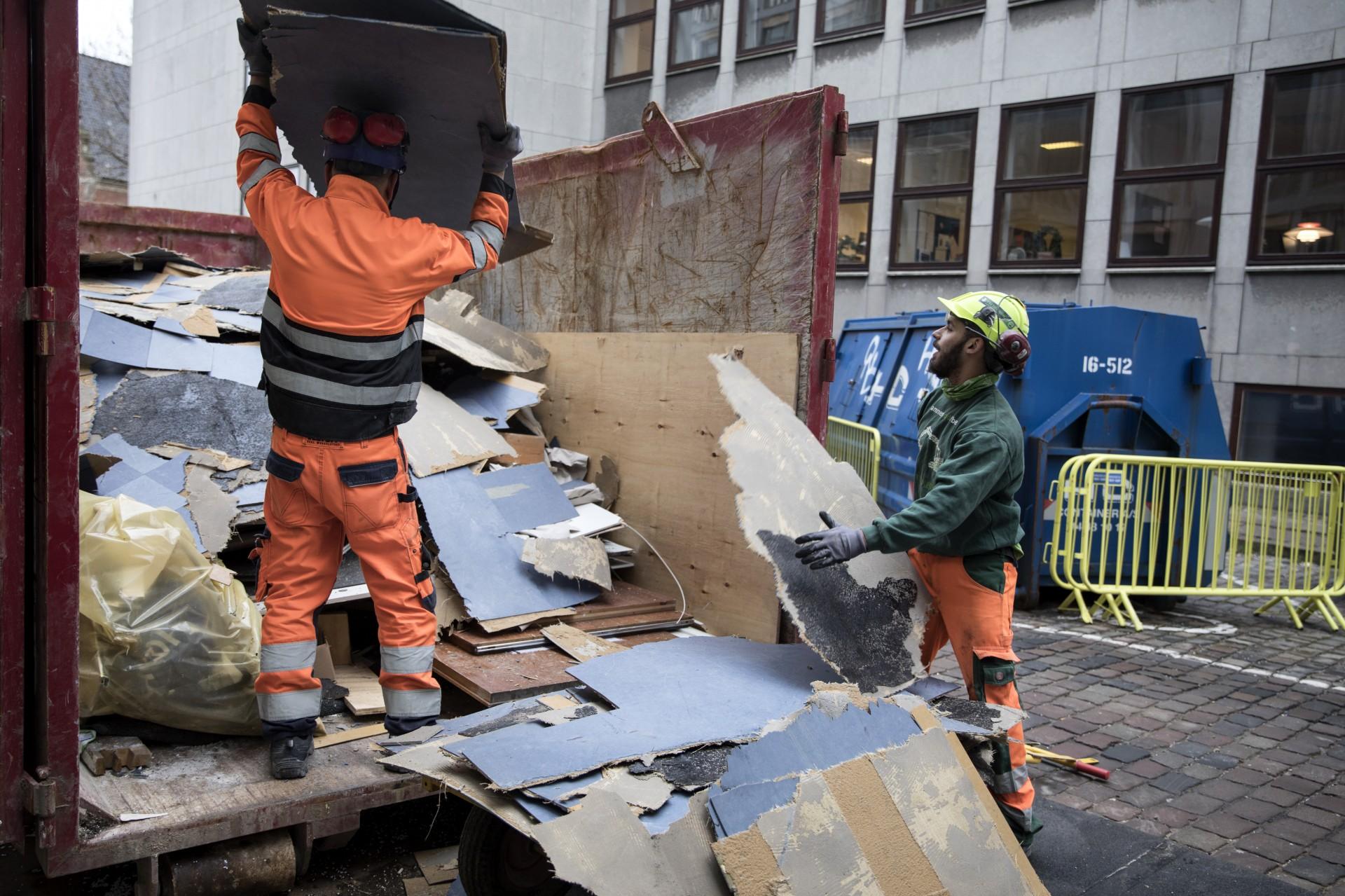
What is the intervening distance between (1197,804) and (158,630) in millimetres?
3971

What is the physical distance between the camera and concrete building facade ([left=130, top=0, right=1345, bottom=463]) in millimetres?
11625

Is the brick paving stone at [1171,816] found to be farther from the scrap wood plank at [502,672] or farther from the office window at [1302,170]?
the office window at [1302,170]

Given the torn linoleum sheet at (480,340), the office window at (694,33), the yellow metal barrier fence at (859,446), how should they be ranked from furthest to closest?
the office window at (694,33), the yellow metal barrier fence at (859,446), the torn linoleum sheet at (480,340)

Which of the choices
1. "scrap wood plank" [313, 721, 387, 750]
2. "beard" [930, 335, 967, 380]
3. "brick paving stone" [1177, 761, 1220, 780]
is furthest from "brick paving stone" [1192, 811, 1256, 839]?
"scrap wood plank" [313, 721, 387, 750]

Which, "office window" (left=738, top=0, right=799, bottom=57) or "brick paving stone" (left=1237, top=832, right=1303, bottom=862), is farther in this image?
"office window" (left=738, top=0, right=799, bottom=57)

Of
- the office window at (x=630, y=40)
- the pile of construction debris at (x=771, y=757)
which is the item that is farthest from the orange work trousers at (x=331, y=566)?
the office window at (x=630, y=40)

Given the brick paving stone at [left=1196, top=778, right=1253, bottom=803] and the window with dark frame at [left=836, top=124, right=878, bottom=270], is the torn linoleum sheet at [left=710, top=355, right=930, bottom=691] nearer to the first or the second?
the brick paving stone at [left=1196, top=778, right=1253, bottom=803]

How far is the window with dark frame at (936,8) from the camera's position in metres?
14.1

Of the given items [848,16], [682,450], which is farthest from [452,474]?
[848,16]

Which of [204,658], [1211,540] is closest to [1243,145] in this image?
[1211,540]

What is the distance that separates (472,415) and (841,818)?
3187 millimetres

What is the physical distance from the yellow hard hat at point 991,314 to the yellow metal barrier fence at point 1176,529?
13.8 ft

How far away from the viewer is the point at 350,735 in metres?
3.44

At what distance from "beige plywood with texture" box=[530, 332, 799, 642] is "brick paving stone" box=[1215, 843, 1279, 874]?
5.95ft
